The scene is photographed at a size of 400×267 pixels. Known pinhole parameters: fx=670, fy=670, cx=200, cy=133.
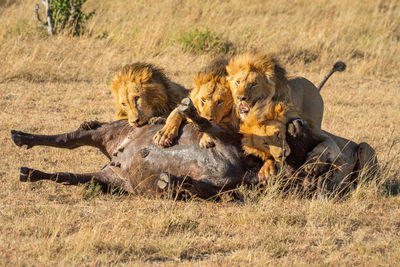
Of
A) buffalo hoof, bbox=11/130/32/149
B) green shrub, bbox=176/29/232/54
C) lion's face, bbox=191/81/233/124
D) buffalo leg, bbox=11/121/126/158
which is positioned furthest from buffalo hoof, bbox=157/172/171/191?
green shrub, bbox=176/29/232/54

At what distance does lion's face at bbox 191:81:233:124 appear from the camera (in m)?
4.46

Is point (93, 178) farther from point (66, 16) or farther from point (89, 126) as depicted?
point (66, 16)

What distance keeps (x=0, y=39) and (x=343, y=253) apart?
7187 mm

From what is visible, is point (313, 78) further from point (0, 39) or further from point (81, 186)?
point (81, 186)

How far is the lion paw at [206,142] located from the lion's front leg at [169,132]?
0.22 m

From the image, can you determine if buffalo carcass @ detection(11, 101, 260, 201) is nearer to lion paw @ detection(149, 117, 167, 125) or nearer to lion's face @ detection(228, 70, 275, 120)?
lion paw @ detection(149, 117, 167, 125)

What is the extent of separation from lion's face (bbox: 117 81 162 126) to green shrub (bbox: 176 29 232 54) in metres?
4.92

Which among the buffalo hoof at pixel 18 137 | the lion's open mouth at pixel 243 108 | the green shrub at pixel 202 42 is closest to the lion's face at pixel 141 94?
the buffalo hoof at pixel 18 137

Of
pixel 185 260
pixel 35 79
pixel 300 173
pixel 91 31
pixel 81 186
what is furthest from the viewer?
pixel 91 31

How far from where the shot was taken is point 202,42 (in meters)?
10.1

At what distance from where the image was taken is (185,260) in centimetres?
366

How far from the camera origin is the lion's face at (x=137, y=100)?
4.95m

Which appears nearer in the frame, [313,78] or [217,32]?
[313,78]

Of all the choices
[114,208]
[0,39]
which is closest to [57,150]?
[114,208]
